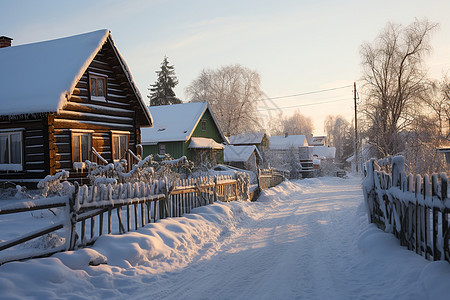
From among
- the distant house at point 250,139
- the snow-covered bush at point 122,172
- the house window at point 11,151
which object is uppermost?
the distant house at point 250,139

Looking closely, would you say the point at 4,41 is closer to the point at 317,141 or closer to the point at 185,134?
the point at 185,134

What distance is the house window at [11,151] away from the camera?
53.0ft

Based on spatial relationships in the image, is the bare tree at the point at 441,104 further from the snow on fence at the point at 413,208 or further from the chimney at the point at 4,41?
the chimney at the point at 4,41

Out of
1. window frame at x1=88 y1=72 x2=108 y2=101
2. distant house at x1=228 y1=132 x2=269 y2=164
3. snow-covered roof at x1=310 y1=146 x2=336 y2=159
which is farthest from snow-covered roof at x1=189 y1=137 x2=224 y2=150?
snow-covered roof at x1=310 y1=146 x2=336 y2=159

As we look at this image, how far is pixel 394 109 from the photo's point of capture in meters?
34.6

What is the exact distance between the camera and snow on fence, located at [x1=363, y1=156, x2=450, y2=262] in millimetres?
5418

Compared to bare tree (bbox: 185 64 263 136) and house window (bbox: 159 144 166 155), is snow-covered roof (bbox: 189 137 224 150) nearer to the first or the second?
house window (bbox: 159 144 166 155)

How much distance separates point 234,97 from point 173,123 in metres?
25.9

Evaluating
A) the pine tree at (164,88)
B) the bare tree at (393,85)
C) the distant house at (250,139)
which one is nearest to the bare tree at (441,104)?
the bare tree at (393,85)

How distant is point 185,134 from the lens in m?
31.1

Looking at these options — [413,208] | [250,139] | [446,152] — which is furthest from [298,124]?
[413,208]

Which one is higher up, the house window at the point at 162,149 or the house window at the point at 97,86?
the house window at the point at 97,86

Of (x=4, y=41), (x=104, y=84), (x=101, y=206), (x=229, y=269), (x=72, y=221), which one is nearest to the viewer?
(x=72, y=221)

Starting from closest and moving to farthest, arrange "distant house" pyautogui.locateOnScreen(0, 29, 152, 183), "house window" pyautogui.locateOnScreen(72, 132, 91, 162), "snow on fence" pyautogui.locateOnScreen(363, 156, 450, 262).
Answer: "snow on fence" pyautogui.locateOnScreen(363, 156, 450, 262) < "distant house" pyautogui.locateOnScreen(0, 29, 152, 183) < "house window" pyautogui.locateOnScreen(72, 132, 91, 162)
